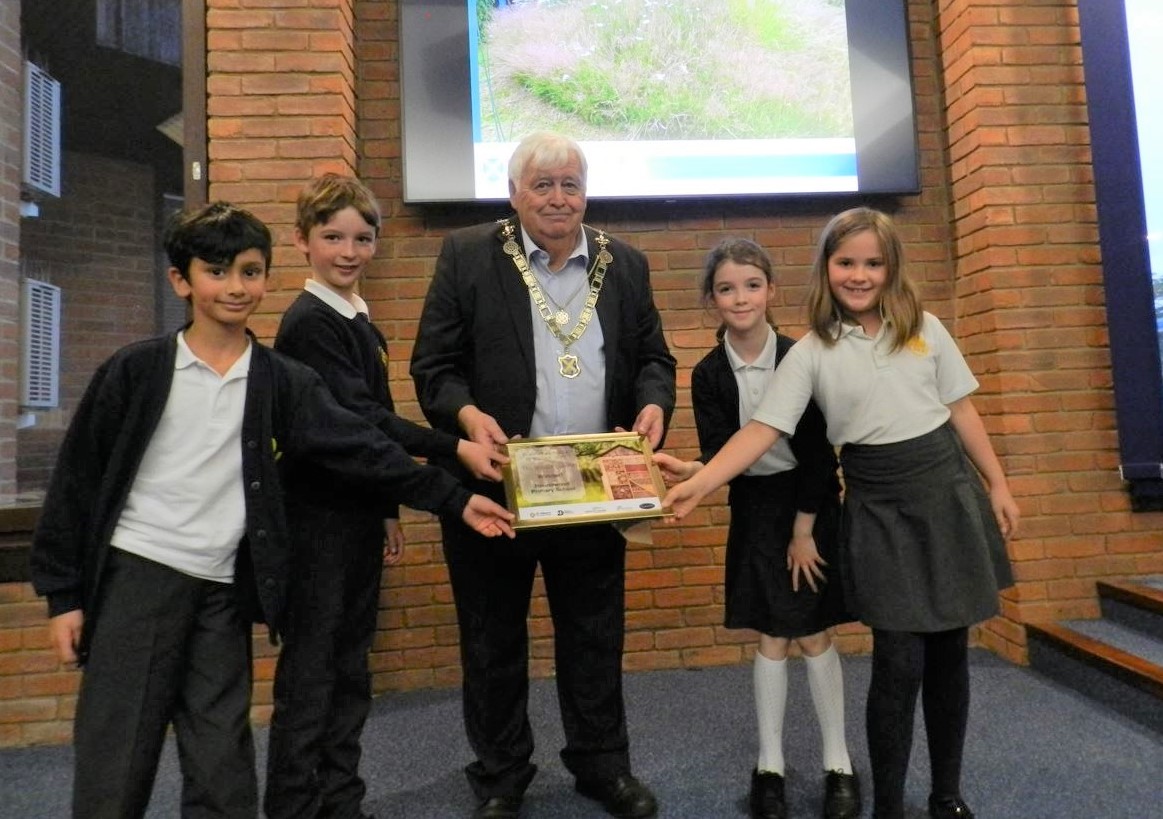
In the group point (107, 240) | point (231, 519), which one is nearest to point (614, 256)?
point (231, 519)

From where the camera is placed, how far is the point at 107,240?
2.88 metres

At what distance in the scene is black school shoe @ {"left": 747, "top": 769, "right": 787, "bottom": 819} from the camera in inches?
74.2

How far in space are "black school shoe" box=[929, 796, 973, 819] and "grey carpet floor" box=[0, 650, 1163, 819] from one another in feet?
0.24

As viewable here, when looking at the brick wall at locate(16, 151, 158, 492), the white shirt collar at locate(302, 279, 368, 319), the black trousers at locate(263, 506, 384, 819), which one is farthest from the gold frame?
the brick wall at locate(16, 151, 158, 492)

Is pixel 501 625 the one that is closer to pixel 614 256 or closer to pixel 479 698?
pixel 479 698

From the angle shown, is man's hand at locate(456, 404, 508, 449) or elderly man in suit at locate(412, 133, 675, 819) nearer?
man's hand at locate(456, 404, 508, 449)

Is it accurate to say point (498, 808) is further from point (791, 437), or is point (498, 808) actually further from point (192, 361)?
point (192, 361)

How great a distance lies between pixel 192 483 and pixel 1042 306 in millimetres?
3077

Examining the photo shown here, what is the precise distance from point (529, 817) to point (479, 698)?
0.35 m

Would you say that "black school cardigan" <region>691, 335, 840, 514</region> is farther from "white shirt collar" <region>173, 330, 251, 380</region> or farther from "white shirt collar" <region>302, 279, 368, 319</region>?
"white shirt collar" <region>173, 330, 251, 380</region>

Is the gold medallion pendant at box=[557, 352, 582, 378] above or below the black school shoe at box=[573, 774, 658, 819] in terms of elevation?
above

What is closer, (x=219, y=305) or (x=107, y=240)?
(x=219, y=305)

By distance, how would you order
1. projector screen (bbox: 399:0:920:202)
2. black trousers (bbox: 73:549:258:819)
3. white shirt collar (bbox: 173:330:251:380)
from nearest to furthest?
black trousers (bbox: 73:549:258:819) → white shirt collar (bbox: 173:330:251:380) → projector screen (bbox: 399:0:920:202)

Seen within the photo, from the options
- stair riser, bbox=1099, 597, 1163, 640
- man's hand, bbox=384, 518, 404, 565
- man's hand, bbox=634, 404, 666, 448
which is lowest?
stair riser, bbox=1099, 597, 1163, 640
